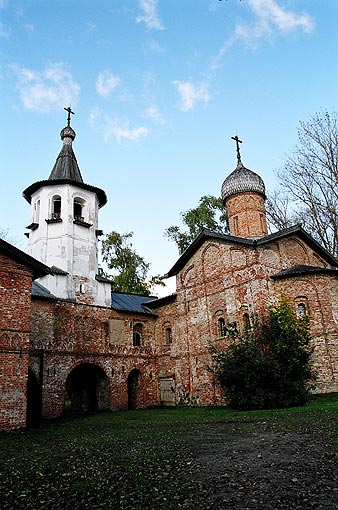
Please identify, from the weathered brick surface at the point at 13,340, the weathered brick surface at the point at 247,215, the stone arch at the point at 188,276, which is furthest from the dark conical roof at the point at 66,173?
the weathered brick surface at the point at 13,340

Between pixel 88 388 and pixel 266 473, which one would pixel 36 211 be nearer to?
pixel 88 388

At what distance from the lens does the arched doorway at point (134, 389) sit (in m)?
22.0

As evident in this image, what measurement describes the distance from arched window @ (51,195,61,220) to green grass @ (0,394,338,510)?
1194 cm

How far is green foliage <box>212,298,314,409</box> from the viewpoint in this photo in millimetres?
15734

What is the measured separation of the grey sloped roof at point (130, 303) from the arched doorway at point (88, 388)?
139 inches

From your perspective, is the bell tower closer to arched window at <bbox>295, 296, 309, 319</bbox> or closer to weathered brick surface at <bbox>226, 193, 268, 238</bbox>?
weathered brick surface at <bbox>226, 193, 268, 238</bbox>

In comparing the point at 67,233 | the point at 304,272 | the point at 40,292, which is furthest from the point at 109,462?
the point at 67,233

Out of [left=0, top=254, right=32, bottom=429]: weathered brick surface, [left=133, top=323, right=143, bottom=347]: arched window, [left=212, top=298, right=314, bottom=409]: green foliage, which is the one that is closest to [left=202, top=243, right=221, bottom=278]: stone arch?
[left=212, top=298, right=314, bottom=409]: green foliage

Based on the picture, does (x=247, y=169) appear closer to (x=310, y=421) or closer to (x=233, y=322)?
(x=233, y=322)

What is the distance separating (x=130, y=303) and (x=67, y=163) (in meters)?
8.67

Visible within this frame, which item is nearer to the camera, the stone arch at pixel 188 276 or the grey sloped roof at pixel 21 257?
the grey sloped roof at pixel 21 257

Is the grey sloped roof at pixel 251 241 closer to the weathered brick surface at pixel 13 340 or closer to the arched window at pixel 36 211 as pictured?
the arched window at pixel 36 211

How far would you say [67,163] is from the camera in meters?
23.4

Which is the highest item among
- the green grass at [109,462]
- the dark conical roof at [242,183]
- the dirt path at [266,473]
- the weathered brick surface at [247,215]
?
the dark conical roof at [242,183]
